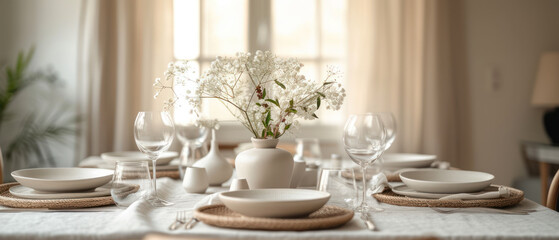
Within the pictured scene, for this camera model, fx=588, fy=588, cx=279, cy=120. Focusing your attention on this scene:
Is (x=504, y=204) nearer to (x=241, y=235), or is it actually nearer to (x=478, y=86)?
(x=241, y=235)

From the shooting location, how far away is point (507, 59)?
4.38 meters

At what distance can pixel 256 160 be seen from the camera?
159 cm

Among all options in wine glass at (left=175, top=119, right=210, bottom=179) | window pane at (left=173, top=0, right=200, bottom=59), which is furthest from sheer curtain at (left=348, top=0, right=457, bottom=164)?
wine glass at (left=175, top=119, right=210, bottom=179)

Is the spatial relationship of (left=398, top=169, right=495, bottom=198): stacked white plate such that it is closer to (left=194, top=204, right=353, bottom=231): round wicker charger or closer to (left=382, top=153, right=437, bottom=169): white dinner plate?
(left=194, top=204, right=353, bottom=231): round wicker charger

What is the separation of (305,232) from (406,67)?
331 cm

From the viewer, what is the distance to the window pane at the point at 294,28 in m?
4.30

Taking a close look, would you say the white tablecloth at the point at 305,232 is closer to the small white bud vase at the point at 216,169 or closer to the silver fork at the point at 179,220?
the silver fork at the point at 179,220

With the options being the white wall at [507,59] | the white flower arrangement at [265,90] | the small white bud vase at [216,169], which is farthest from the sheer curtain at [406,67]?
the white flower arrangement at [265,90]

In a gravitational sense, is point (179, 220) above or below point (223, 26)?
below

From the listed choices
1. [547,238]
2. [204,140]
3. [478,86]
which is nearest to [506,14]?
[478,86]

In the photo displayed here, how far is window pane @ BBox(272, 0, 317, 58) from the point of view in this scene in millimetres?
4305

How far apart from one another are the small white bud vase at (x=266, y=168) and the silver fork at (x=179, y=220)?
319 mm

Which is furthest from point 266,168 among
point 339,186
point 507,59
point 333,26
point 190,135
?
point 507,59

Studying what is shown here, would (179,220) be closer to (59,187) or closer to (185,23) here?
(59,187)
